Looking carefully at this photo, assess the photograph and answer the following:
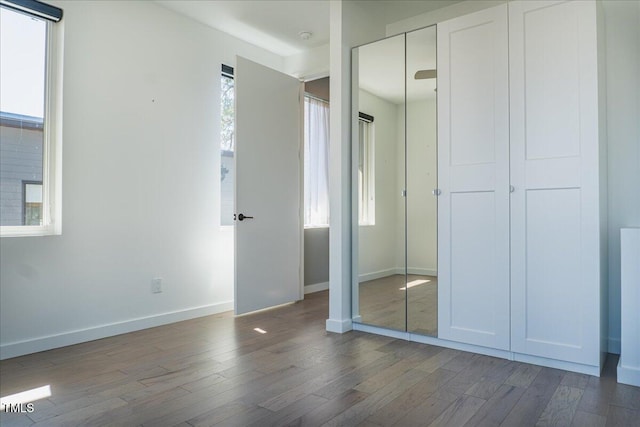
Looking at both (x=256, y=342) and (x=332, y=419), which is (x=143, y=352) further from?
(x=332, y=419)

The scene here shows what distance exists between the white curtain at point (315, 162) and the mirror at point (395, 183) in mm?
1592

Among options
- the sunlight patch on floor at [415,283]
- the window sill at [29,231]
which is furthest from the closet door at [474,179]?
the window sill at [29,231]

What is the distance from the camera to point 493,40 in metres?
2.66

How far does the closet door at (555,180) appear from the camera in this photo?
2.33 metres

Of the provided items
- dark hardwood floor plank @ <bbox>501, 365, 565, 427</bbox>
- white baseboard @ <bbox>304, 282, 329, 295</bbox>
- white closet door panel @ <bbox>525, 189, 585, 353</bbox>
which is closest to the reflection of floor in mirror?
white closet door panel @ <bbox>525, 189, 585, 353</bbox>

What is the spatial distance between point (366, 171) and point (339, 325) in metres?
1.18

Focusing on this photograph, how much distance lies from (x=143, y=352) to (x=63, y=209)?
1.13 metres

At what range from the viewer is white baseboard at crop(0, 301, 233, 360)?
9.05 ft

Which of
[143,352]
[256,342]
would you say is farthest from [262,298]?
[143,352]

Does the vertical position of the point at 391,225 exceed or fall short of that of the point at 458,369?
it exceeds it

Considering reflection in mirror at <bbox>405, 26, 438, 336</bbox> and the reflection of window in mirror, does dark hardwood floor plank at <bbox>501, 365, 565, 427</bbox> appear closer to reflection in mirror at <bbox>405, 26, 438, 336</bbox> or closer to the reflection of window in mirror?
reflection in mirror at <bbox>405, 26, 438, 336</bbox>

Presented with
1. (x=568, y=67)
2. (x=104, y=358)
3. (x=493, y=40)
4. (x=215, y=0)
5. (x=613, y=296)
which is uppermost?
(x=215, y=0)

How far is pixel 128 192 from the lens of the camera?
3326 millimetres

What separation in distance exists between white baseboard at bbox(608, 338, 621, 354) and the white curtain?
3064mm
